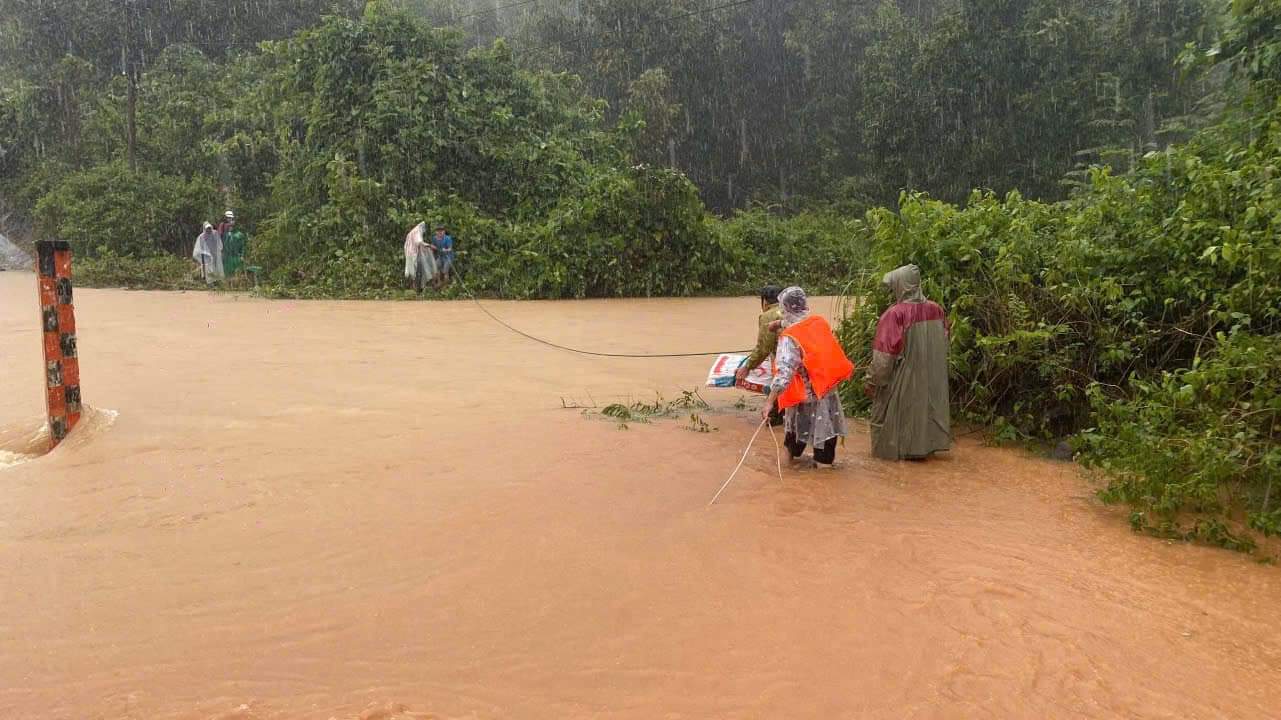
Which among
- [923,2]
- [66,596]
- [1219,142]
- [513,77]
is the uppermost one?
[923,2]

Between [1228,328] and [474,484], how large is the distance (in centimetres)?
480

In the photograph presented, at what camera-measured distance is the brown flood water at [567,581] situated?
3525 mm

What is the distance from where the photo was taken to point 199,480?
6.11 metres

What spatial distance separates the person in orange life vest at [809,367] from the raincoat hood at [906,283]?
26.2 inches

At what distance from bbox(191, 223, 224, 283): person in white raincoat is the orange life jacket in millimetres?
17383

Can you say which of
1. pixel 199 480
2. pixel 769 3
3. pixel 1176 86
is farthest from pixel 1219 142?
pixel 769 3

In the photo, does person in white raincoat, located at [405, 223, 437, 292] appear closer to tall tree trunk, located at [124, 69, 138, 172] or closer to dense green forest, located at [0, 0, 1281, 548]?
dense green forest, located at [0, 0, 1281, 548]

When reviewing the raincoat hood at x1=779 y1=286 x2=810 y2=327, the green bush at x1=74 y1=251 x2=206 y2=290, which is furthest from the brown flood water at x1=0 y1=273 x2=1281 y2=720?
the green bush at x1=74 y1=251 x2=206 y2=290

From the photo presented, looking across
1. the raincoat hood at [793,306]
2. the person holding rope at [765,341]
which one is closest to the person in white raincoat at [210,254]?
the person holding rope at [765,341]

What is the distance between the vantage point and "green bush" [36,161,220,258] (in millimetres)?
24672

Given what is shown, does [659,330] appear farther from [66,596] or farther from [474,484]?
[66,596]

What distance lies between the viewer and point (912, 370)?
6.57 metres

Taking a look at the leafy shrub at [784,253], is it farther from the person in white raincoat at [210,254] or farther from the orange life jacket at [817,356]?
the orange life jacket at [817,356]

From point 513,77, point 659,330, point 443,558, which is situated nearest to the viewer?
point 443,558
